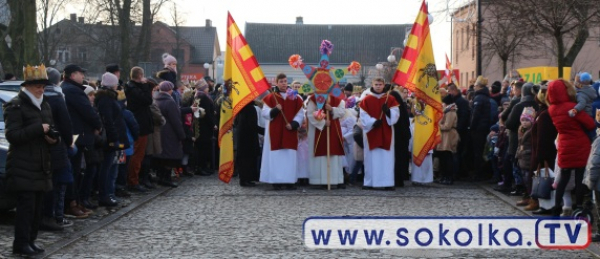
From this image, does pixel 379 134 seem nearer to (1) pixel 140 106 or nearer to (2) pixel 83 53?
(1) pixel 140 106

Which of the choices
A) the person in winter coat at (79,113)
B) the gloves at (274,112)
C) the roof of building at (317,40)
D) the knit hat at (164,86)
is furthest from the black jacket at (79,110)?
the roof of building at (317,40)

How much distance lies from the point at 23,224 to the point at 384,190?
857 cm

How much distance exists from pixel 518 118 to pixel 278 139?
4139 millimetres

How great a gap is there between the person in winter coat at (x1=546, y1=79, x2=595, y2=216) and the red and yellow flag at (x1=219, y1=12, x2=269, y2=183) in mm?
6072

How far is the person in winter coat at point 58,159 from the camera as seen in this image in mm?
10867

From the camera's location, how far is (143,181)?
17.0 metres

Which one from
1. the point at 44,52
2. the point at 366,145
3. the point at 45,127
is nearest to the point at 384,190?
the point at 366,145

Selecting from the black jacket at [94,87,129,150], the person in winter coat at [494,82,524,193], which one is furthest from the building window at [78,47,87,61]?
the black jacket at [94,87,129,150]

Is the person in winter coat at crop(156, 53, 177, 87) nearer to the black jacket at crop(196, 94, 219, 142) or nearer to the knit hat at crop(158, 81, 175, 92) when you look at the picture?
the knit hat at crop(158, 81, 175, 92)

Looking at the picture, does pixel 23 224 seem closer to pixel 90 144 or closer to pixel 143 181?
pixel 90 144

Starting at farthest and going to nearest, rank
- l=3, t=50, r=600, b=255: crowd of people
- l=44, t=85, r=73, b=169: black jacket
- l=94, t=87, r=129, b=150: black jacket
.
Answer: l=94, t=87, r=129, b=150: black jacket
l=44, t=85, r=73, b=169: black jacket
l=3, t=50, r=600, b=255: crowd of people

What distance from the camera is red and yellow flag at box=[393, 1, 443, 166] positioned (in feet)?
59.1

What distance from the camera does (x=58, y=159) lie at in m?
11.1

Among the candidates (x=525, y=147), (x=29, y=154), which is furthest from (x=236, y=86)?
(x=29, y=154)
